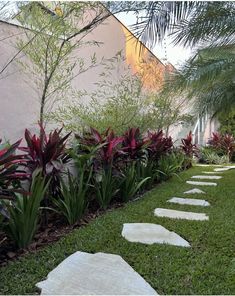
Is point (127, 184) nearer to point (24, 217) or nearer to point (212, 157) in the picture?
point (24, 217)

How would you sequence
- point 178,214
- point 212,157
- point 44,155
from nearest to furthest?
1. point 44,155
2. point 178,214
3. point 212,157

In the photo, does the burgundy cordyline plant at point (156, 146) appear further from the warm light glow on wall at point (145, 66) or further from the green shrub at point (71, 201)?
the green shrub at point (71, 201)

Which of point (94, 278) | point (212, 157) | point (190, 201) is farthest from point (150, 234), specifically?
point (212, 157)

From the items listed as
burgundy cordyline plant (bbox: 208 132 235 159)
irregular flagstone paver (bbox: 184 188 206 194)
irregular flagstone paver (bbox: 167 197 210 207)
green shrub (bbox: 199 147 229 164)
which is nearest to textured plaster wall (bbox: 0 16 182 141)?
irregular flagstone paver (bbox: 167 197 210 207)

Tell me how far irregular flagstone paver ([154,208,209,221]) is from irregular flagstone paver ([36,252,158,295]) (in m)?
1.62

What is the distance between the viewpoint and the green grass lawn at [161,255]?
2447 mm

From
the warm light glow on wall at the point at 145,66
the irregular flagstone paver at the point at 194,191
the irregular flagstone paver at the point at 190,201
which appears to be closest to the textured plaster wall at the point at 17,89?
the warm light glow on wall at the point at 145,66

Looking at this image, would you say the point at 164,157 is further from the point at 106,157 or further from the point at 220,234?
the point at 220,234

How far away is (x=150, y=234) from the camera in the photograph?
352cm

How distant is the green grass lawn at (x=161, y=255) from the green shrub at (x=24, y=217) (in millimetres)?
219

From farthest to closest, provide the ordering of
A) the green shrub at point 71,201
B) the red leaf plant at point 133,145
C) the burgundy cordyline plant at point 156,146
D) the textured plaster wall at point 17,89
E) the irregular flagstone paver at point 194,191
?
the burgundy cordyline plant at point 156,146
the irregular flagstone paver at point 194,191
the red leaf plant at point 133,145
the textured plaster wall at point 17,89
the green shrub at point 71,201

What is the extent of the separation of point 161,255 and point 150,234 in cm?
57

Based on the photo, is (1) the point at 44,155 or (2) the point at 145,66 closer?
(1) the point at 44,155

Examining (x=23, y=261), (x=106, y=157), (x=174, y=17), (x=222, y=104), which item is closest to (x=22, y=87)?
(x=106, y=157)
